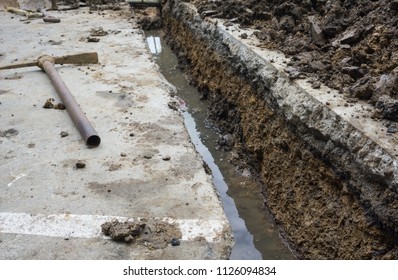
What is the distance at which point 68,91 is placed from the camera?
183 inches

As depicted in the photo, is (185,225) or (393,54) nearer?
(185,225)

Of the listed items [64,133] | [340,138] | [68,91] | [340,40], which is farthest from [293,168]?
[68,91]

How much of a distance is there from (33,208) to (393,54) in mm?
3299

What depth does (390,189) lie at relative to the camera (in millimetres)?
2711

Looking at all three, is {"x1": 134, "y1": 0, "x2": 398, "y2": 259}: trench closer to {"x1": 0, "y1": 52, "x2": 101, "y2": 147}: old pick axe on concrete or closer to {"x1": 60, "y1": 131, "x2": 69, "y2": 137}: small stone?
{"x1": 0, "y1": 52, "x2": 101, "y2": 147}: old pick axe on concrete

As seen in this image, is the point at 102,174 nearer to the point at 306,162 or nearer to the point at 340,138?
the point at 306,162

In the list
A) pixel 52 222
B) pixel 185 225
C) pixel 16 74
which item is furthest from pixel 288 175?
pixel 16 74

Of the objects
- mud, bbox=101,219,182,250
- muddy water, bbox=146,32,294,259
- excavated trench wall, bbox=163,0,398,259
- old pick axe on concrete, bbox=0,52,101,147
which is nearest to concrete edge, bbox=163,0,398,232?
excavated trench wall, bbox=163,0,398,259

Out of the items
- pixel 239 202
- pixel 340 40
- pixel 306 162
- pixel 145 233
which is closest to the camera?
pixel 145 233

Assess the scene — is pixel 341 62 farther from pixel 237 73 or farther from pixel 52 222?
pixel 52 222

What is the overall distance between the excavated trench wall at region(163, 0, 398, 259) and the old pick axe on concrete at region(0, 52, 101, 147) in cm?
178

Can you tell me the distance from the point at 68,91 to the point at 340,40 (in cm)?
298

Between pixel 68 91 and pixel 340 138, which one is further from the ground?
pixel 340 138

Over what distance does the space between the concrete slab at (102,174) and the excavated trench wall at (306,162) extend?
37.2 inches
